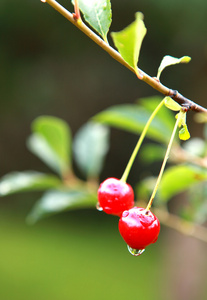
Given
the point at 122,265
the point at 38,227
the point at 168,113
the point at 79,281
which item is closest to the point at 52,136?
the point at 168,113

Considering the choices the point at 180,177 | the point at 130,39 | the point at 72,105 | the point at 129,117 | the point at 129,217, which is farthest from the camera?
the point at 72,105

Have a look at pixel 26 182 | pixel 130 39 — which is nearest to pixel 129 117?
pixel 26 182

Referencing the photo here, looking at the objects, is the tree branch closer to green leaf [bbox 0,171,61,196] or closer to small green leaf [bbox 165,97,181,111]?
small green leaf [bbox 165,97,181,111]

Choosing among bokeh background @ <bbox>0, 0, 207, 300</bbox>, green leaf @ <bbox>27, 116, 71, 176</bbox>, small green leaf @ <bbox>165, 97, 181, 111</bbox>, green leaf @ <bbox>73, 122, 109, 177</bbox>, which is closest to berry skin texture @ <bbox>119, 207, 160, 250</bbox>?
small green leaf @ <bbox>165, 97, 181, 111</bbox>

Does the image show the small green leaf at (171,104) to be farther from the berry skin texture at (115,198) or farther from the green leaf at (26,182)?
the green leaf at (26,182)

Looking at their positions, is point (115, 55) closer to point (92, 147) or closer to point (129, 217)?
point (129, 217)

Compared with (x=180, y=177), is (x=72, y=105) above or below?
below

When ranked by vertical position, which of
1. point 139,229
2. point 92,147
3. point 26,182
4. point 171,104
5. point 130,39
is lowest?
point 92,147
